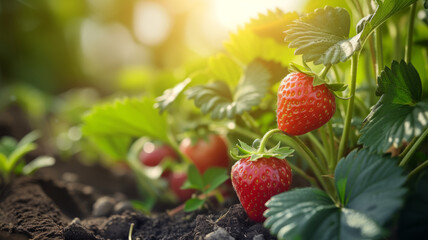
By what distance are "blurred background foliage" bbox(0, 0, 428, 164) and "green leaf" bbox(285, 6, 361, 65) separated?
617 millimetres

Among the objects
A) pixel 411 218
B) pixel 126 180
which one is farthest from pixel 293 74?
pixel 126 180

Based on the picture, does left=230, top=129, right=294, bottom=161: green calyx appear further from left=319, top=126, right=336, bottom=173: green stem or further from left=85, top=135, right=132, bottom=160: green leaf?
left=85, top=135, right=132, bottom=160: green leaf

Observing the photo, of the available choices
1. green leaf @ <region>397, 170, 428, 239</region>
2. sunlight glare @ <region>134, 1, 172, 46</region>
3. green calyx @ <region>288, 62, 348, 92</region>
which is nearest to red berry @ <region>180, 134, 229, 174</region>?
green calyx @ <region>288, 62, 348, 92</region>

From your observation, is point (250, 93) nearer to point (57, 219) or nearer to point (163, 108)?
point (163, 108)

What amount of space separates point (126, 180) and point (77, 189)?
1.41 feet

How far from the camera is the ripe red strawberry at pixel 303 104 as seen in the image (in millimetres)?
684

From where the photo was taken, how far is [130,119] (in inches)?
46.7

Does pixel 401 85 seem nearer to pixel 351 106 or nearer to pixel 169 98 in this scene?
pixel 351 106

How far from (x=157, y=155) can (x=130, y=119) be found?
328mm

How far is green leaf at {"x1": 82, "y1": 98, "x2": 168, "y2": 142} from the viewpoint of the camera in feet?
3.84

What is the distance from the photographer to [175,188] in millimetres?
1275

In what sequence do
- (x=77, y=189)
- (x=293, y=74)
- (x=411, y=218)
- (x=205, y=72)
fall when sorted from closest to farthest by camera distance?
(x=411, y=218)
(x=293, y=74)
(x=205, y=72)
(x=77, y=189)

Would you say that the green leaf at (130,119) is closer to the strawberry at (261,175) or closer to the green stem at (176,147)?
the green stem at (176,147)

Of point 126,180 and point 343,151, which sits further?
point 126,180
